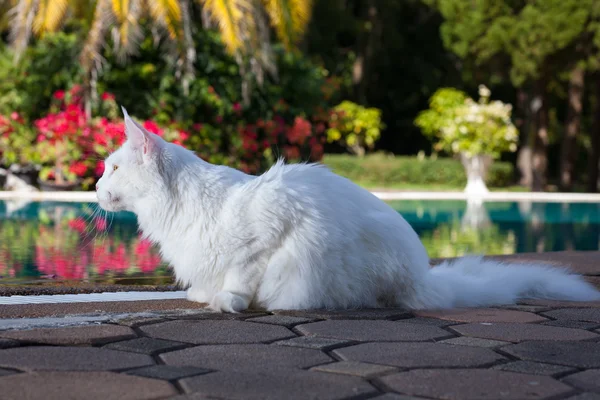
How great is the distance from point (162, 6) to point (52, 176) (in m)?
3.47

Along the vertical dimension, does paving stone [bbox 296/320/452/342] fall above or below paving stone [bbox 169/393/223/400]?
above

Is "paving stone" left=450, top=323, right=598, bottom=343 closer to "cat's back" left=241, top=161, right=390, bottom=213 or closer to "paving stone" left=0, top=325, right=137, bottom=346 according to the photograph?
"cat's back" left=241, top=161, right=390, bottom=213

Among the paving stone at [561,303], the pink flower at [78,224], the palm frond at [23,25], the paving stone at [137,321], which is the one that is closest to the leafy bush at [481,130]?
the palm frond at [23,25]

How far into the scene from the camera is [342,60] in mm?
24266

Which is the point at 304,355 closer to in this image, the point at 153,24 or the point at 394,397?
the point at 394,397

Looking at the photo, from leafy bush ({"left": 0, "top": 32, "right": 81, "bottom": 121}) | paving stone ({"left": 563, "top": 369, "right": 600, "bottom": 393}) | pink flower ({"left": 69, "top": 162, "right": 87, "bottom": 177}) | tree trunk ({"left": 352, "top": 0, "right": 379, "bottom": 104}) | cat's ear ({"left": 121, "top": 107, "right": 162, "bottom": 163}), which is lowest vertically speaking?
paving stone ({"left": 563, "top": 369, "right": 600, "bottom": 393})

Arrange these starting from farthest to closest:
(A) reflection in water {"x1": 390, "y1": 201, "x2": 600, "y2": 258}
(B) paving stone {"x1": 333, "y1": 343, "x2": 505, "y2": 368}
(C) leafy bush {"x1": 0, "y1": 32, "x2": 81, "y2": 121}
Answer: (C) leafy bush {"x1": 0, "y1": 32, "x2": 81, "y2": 121}, (A) reflection in water {"x1": 390, "y1": 201, "x2": 600, "y2": 258}, (B) paving stone {"x1": 333, "y1": 343, "x2": 505, "y2": 368}

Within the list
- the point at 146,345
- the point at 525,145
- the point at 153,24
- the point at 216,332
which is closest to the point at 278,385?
the point at 146,345

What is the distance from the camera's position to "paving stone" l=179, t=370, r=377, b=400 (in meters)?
2.15

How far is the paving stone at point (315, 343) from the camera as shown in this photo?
276 cm

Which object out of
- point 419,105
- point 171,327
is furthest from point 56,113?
point 419,105

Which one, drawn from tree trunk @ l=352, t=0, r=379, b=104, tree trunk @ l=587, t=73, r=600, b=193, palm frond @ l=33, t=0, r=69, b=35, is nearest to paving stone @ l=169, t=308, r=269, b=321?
palm frond @ l=33, t=0, r=69, b=35

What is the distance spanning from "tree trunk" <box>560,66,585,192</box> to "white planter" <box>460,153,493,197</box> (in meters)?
2.45

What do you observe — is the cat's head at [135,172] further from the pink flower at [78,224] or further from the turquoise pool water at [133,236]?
the pink flower at [78,224]
